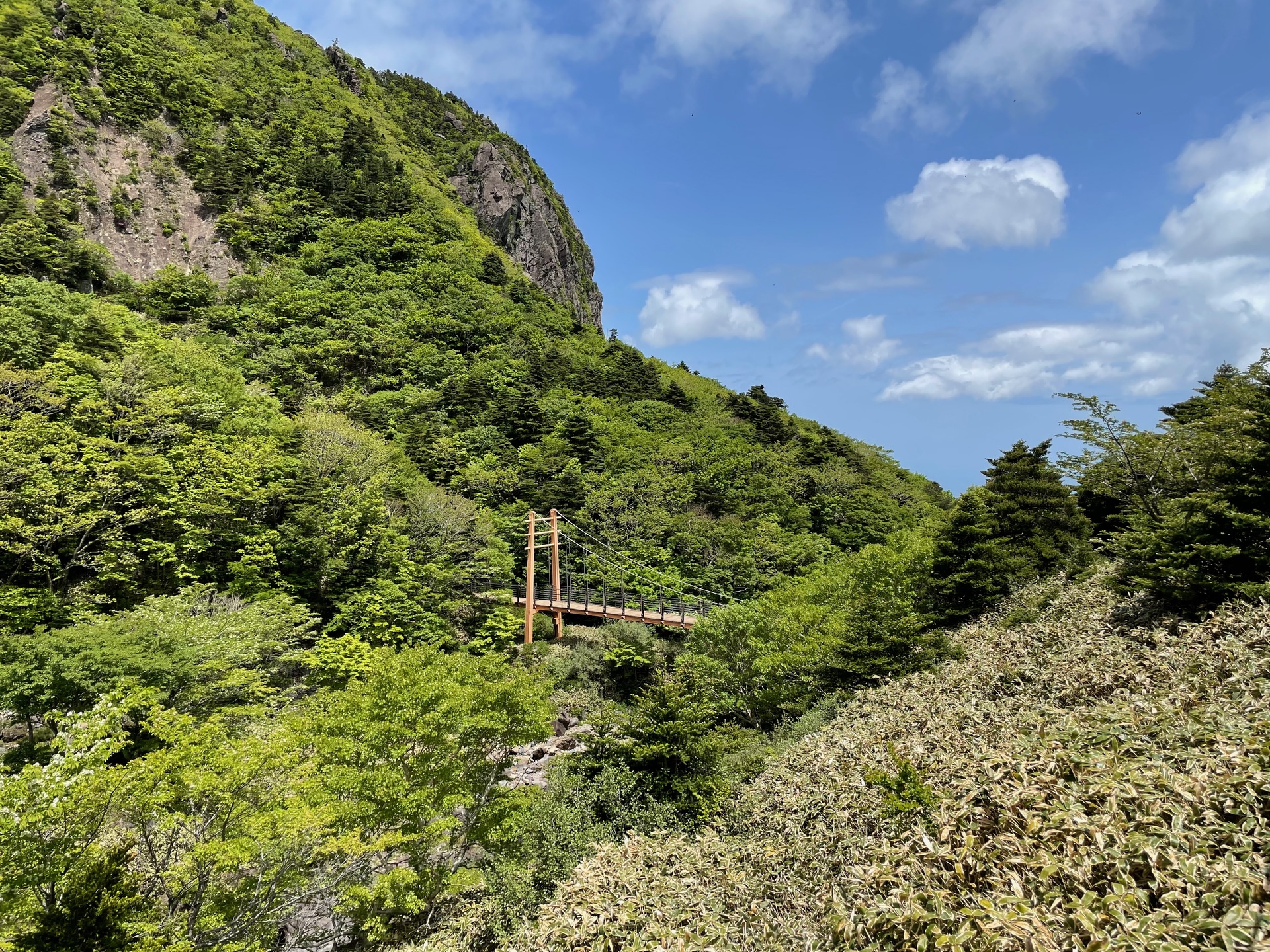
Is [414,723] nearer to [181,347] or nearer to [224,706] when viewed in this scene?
[224,706]

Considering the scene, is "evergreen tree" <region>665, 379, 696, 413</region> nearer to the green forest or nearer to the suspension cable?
the green forest

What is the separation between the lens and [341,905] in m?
10.3

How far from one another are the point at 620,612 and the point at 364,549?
1151cm

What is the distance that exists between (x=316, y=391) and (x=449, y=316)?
13051mm

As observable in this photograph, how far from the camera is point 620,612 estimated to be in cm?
2575

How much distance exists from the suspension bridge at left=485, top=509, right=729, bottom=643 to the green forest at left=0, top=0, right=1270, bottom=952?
1071 mm

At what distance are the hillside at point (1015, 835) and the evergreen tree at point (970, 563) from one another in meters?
8.99

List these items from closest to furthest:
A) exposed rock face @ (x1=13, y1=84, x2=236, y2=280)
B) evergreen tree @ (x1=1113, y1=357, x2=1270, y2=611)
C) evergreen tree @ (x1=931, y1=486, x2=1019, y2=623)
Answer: evergreen tree @ (x1=1113, y1=357, x2=1270, y2=611) < evergreen tree @ (x1=931, y1=486, x2=1019, y2=623) < exposed rock face @ (x1=13, y1=84, x2=236, y2=280)

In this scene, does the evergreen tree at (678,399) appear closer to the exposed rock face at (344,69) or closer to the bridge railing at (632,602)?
the bridge railing at (632,602)

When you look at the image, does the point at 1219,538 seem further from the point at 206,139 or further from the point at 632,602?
the point at 206,139

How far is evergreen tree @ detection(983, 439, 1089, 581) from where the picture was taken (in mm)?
17656

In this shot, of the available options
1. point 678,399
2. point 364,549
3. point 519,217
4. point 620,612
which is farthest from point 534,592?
point 519,217

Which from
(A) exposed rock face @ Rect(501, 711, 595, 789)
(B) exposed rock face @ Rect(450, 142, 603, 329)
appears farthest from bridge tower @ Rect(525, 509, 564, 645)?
(B) exposed rock face @ Rect(450, 142, 603, 329)

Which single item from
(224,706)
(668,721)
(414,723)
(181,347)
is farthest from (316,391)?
(668,721)
